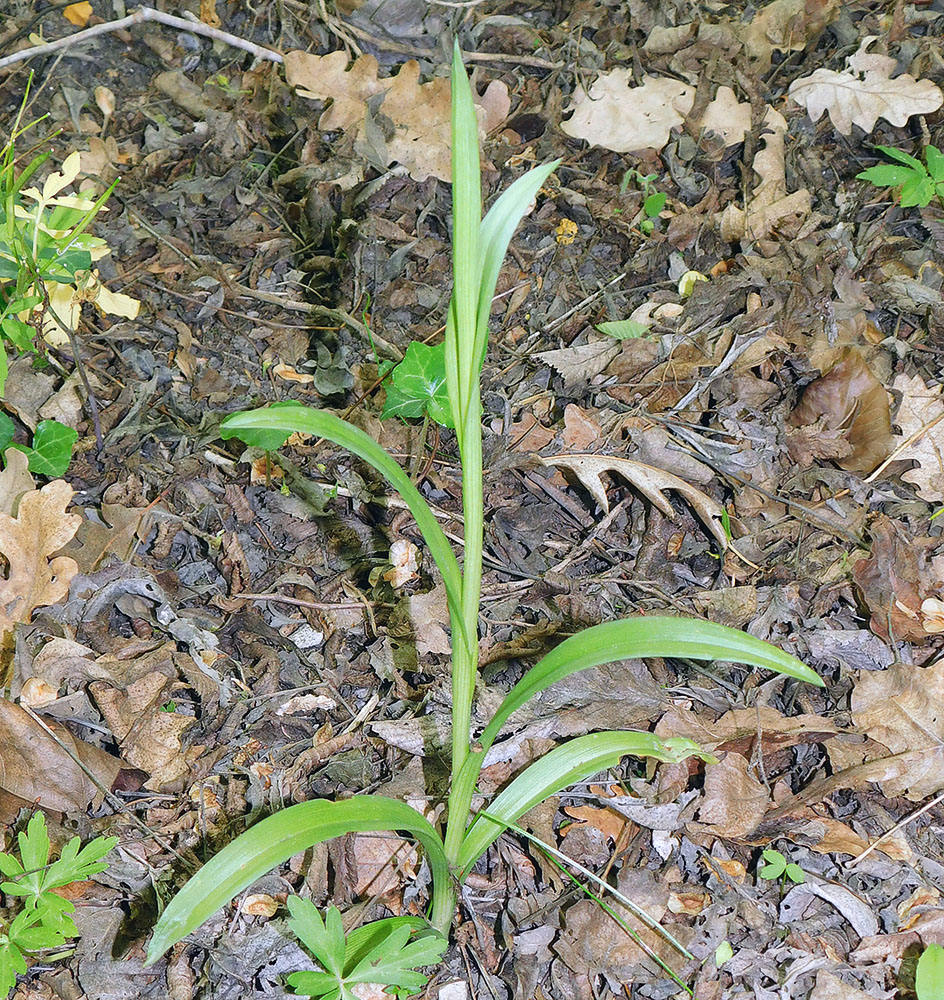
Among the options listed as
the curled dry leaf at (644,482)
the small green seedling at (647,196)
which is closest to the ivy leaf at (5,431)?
the curled dry leaf at (644,482)

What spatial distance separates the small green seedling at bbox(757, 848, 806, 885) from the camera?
45.9 inches

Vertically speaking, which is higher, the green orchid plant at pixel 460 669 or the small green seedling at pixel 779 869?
the green orchid plant at pixel 460 669

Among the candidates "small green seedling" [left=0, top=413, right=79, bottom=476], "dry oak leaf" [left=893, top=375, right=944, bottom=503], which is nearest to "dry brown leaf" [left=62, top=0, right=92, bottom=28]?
"small green seedling" [left=0, top=413, right=79, bottom=476]

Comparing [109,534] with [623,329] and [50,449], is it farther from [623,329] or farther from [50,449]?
[623,329]

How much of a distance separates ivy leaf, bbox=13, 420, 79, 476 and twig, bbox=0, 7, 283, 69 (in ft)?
4.28

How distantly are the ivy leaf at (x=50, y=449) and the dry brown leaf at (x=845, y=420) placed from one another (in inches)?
52.3

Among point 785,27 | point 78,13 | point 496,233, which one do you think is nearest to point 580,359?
point 496,233

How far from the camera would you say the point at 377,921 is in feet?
3.68

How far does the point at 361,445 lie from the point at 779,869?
2.69 feet

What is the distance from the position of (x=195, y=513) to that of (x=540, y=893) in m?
0.87

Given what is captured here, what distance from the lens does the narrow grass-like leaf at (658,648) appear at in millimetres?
867

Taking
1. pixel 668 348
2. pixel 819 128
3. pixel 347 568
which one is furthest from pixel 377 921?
pixel 819 128

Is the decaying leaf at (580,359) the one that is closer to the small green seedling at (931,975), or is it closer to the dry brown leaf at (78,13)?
the small green seedling at (931,975)

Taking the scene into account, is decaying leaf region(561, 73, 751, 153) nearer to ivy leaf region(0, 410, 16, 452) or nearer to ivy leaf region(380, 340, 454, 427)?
ivy leaf region(380, 340, 454, 427)
